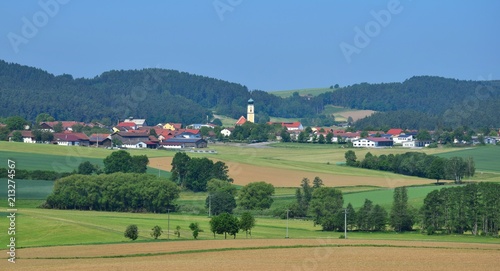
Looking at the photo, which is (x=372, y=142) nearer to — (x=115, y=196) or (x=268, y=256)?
(x=115, y=196)

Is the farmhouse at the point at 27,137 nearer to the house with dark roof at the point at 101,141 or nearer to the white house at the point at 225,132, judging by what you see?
the house with dark roof at the point at 101,141

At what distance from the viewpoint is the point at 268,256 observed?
37594mm

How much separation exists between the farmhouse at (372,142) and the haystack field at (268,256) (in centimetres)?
8101

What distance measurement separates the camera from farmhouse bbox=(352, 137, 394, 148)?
124938mm

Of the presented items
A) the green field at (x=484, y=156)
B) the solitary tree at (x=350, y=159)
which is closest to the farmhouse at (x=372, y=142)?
the green field at (x=484, y=156)

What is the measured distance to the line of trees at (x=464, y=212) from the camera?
51.1m

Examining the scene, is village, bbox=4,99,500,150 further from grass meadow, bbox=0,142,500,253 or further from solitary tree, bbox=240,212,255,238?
solitary tree, bbox=240,212,255,238

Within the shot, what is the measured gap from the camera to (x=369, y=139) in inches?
5012

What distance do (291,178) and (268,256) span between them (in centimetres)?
3938

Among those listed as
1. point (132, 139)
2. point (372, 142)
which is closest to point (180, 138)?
point (132, 139)

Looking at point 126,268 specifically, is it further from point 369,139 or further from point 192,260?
point 369,139

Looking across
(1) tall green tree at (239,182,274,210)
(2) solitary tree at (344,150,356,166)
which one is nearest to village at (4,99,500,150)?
(2) solitary tree at (344,150,356,166)

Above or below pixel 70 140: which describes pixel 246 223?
below

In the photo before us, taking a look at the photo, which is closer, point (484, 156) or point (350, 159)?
point (350, 159)
